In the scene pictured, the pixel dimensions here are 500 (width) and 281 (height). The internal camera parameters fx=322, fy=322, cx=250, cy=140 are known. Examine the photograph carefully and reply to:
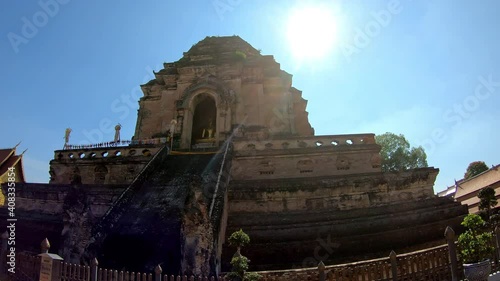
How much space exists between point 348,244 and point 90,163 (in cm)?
1381

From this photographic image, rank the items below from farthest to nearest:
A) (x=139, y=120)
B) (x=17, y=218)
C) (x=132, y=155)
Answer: (x=139, y=120)
(x=132, y=155)
(x=17, y=218)

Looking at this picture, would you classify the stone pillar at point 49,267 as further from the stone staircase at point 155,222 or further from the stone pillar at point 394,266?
the stone pillar at point 394,266

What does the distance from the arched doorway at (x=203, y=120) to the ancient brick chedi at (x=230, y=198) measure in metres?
0.25

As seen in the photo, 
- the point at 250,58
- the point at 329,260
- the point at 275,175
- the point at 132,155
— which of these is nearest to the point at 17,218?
the point at 132,155

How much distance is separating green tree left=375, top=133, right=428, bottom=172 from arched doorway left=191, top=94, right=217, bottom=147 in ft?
59.9

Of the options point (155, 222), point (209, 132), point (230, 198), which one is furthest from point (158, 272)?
point (209, 132)

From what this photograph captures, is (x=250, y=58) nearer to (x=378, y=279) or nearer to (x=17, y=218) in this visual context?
(x=17, y=218)

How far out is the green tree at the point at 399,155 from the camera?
32.4 meters

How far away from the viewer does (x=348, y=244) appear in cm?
1143

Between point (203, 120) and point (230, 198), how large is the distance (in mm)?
11889

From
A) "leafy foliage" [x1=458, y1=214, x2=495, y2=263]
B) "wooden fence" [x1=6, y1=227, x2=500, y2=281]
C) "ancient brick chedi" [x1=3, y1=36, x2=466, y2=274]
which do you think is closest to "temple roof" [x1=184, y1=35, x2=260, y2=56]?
"ancient brick chedi" [x1=3, y1=36, x2=466, y2=274]

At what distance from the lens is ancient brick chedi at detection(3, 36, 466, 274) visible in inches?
390

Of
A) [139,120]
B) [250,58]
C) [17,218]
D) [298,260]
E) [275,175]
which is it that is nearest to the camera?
[298,260]

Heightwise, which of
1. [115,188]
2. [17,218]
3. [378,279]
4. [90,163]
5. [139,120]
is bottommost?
[378,279]
